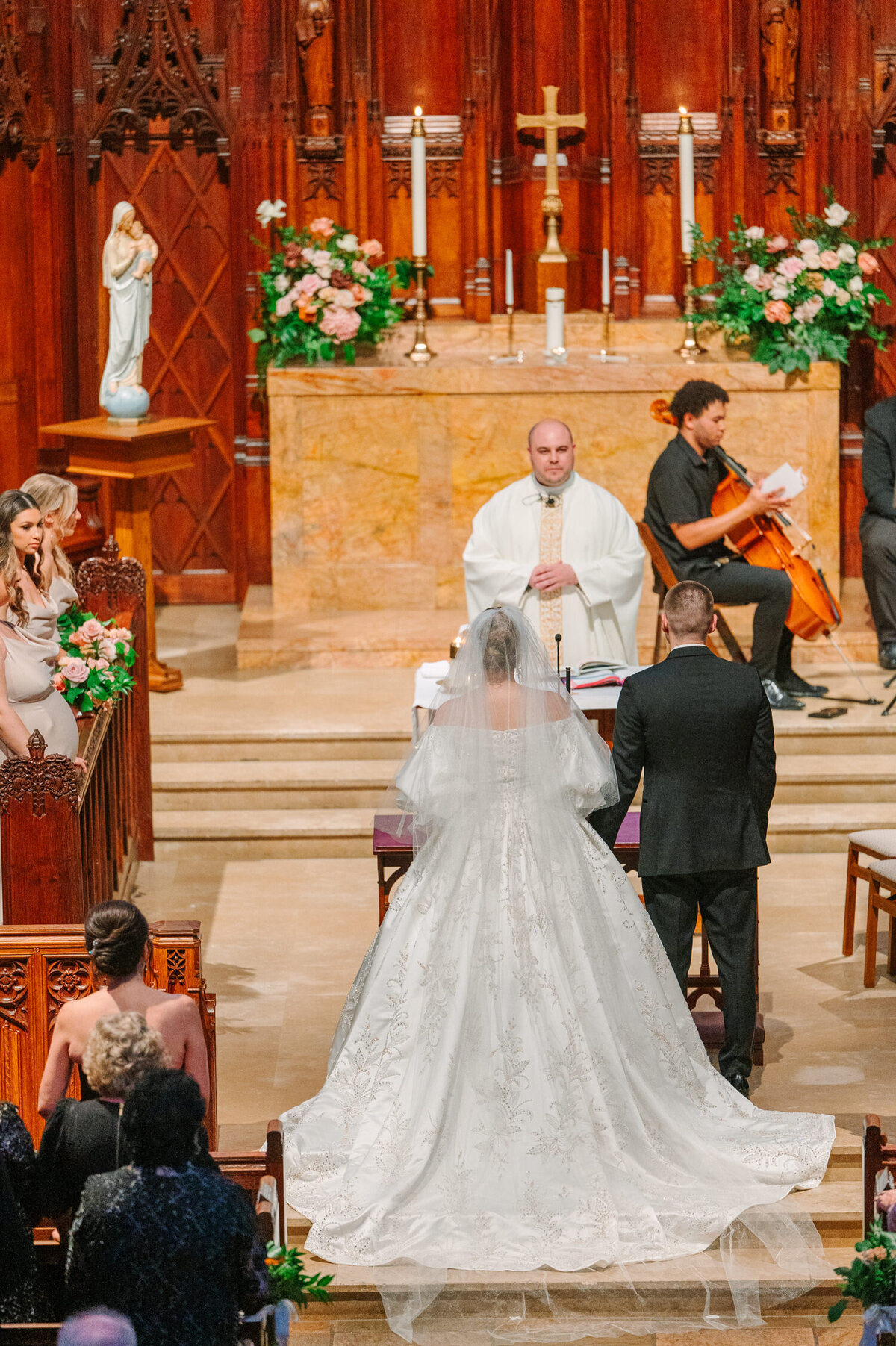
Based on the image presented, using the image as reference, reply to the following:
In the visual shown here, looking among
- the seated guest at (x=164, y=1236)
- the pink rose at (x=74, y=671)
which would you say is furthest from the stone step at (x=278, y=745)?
the seated guest at (x=164, y=1236)

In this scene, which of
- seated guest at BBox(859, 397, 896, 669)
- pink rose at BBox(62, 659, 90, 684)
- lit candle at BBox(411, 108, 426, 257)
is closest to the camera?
pink rose at BBox(62, 659, 90, 684)

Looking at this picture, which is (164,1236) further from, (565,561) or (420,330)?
(420,330)

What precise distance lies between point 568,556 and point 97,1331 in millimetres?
5222

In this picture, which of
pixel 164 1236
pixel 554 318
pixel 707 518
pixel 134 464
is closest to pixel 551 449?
pixel 707 518

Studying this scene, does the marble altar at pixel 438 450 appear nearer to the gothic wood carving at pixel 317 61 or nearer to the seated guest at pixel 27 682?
the gothic wood carving at pixel 317 61

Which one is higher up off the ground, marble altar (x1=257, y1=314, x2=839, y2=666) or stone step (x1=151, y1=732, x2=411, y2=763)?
marble altar (x1=257, y1=314, x2=839, y2=666)

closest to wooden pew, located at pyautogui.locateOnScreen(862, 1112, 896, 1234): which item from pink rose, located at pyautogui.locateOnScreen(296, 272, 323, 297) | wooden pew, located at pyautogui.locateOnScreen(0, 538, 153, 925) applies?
wooden pew, located at pyautogui.locateOnScreen(0, 538, 153, 925)

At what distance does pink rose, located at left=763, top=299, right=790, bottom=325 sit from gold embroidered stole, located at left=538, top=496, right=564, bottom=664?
287cm

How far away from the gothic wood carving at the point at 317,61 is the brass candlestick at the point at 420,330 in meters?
1.23

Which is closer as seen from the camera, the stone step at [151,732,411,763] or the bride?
the bride

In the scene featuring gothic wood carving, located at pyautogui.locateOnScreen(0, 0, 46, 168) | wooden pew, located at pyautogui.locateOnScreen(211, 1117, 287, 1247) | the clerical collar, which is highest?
gothic wood carving, located at pyautogui.locateOnScreen(0, 0, 46, 168)

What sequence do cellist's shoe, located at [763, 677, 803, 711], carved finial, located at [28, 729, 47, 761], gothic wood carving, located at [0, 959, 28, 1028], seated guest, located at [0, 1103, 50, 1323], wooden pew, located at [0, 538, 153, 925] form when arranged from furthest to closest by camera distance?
cellist's shoe, located at [763, 677, 803, 711], wooden pew, located at [0, 538, 153, 925], carved finial, located at [28, 729, 47, 761], gothic wood carving, located at [0, 959, 28, 1028], seated guest, located at [0, 1103, 50, 1323]

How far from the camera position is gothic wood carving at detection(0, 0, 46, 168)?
11258mm

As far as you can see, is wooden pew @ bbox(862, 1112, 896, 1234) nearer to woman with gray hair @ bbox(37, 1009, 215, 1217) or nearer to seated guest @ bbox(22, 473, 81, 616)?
woman with gray hair @ bbox(37, 1009, 215, 1217)
